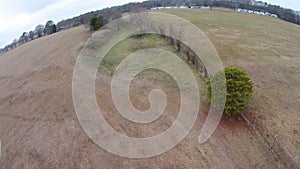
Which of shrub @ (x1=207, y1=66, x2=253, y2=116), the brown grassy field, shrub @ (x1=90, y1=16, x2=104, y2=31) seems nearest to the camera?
the brown grassy field

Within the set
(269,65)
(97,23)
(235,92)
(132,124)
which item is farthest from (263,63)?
(97,23)

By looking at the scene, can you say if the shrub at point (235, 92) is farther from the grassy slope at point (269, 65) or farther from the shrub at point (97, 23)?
the shrub at point (97, 23)

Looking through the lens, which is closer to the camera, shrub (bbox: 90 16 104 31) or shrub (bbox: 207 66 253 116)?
shrub (bbox: 207 66 253 116)

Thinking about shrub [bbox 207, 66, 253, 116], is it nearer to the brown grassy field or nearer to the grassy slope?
the brown grassy field

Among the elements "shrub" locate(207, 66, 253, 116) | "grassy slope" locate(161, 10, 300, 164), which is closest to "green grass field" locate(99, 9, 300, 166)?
"grassy slope" locate(161, 10, 300, 164)

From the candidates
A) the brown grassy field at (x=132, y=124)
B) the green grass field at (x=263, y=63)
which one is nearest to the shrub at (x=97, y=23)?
the green grass field at (x=263, y=63)

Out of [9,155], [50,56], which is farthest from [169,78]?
[50,56]
